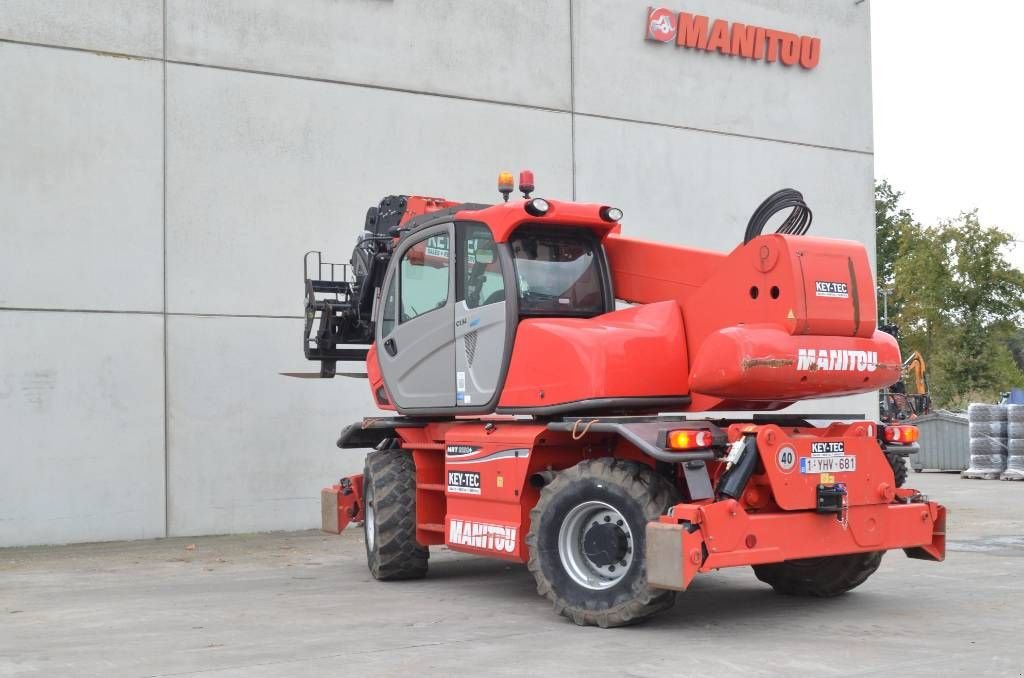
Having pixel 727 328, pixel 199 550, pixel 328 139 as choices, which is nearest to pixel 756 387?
pixel 727 328

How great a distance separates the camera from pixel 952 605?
360 inches

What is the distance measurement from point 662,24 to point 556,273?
31.7 feet

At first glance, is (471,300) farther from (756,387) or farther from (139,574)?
(139,574)

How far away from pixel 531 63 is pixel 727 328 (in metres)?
9.23

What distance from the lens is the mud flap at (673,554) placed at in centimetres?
769

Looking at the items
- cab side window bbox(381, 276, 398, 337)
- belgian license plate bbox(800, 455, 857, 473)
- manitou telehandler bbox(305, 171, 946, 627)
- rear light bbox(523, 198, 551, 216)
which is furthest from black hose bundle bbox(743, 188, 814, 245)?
cab side window bbox(381, 276, 398, 337)

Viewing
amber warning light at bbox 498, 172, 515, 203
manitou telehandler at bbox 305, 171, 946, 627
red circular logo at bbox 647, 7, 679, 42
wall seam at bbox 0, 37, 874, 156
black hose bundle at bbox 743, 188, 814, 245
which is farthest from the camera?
red circular logo at bbox 647, 7, 679, 42

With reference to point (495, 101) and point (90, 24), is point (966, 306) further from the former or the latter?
point (90, 24)

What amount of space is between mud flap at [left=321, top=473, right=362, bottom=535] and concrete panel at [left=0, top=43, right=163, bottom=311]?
3.74 metres

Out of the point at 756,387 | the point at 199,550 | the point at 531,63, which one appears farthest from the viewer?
the point at 531,63

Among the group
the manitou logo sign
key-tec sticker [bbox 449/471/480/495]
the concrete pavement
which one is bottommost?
the concrete pavement

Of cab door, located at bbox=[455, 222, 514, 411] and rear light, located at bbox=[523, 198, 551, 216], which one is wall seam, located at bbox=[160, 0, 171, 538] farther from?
rear light, located at bbox=[523, 198, 551, 216]

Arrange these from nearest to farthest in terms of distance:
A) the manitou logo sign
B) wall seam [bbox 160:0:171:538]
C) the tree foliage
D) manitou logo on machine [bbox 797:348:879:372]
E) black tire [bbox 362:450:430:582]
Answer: manitou logo on machine [bbox 797:348:879:372] → black tire [bbox 362:450:430:582] → wall seam [bbox 160:0:171:538] → the manitou logo sign → the tree foliage

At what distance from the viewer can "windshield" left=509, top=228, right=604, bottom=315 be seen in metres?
9.50
